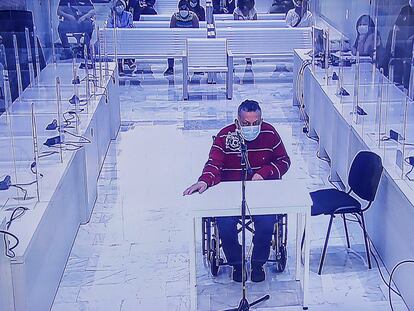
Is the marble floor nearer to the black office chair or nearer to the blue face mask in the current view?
the black office chair

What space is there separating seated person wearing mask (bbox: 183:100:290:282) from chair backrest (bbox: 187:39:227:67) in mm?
5546

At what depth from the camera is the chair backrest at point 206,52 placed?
1045cm

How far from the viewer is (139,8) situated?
13844 mm

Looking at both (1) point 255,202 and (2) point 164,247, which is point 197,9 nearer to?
(2) point 164,247

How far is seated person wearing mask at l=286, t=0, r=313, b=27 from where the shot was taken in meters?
12.0

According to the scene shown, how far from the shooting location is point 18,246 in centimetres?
393

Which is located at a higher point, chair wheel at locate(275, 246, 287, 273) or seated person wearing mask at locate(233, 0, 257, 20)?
seated person wearing mask at locate(233, 0, 257, 20)

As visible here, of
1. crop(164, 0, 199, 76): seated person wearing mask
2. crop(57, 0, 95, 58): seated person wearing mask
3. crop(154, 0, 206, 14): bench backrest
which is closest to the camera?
crop(57, 0, 95, 58): seated person wearing mask

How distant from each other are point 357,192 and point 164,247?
146cm

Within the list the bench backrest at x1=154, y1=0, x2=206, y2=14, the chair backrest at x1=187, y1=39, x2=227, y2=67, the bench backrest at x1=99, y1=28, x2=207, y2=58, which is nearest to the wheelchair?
the chair backrest at x1=187, y1=39, x2=227, y2=67

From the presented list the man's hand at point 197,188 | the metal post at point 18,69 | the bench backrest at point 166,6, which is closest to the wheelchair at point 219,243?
the man's hand at point 197,188

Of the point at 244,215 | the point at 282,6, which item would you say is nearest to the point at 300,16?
the point at 282,6

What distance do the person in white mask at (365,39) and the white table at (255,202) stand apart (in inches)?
124

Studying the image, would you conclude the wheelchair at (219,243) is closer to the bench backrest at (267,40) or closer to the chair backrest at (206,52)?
the chair backrest at (206,52)
